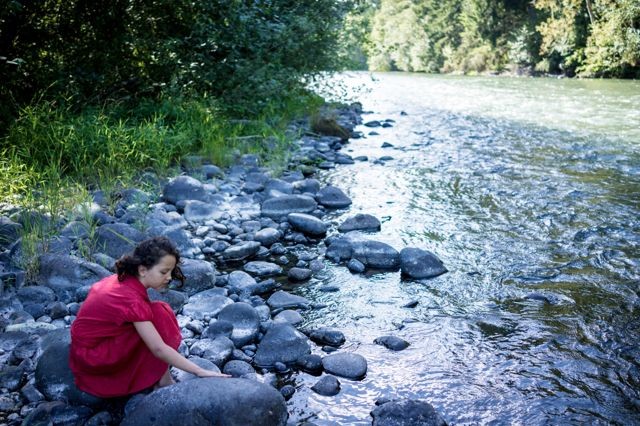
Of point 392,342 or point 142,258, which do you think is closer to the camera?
point 142,258

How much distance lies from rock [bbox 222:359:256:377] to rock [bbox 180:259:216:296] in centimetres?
103

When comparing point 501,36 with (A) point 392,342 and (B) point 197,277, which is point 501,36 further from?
(A) point 392,342

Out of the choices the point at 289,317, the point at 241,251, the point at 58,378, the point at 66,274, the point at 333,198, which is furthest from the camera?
the point at 333,198

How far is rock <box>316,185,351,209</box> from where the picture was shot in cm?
636

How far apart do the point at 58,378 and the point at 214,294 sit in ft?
4.36

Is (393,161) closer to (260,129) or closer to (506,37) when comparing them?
(260,129)

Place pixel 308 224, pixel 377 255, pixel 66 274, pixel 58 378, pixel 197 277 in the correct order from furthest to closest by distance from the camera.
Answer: pixel 308 224 → pixel 377 255 → pixel 197 277 → pixel 66 274 → pixel 58 378

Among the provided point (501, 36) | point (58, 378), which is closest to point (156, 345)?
point (58, 378)

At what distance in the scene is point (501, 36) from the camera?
36125mm

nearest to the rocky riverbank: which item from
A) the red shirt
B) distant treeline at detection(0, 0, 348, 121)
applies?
the red shirt

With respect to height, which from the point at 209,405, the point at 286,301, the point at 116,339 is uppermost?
the point at 116,339

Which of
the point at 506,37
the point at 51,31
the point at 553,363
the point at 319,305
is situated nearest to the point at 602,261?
the point at 553,363

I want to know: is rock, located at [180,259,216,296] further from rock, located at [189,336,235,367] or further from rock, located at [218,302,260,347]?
rock, located at [189,336,235,367]

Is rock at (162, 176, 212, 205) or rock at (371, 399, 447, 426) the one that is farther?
rock at (162, 176, 212, 205)
